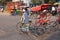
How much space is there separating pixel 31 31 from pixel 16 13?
105ft

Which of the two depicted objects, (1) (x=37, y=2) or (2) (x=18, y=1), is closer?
(1) (x=37, y=2)

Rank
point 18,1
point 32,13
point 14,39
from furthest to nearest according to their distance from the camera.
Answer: point 18,1 < point 32,13 < point 14,39

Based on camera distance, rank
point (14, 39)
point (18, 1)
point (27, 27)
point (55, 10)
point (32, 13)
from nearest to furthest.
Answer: point (14, 39)
point (27, 27)
point (32, 13)
point (55, 10)
point (18, 1)

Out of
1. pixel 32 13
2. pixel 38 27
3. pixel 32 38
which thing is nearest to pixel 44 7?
pixel 32 13

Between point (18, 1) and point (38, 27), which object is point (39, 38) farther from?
point (18, 1)

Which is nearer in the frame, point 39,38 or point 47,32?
point 39,38

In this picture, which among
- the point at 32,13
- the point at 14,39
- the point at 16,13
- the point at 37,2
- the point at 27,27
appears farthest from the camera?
the point at 37,2

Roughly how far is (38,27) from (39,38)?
264 cm

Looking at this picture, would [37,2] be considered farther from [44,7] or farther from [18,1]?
[44,7]

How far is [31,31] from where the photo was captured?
1667 centimetres

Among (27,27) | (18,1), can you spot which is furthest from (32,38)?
(18,1)

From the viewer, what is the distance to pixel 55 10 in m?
44.2

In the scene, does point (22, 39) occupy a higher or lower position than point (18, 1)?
higher

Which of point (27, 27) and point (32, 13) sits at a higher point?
point (27, 27)
